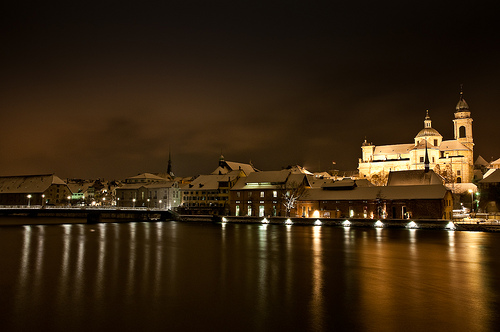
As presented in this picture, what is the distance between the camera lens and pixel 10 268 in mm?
24109

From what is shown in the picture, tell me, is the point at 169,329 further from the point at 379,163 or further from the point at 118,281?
the point at 379,163

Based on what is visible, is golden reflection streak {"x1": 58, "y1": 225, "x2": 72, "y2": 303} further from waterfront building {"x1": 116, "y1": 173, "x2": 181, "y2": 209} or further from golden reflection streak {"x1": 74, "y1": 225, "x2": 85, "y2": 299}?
waterfront building {"x1": 116, "y1": 173, "x2": 181, "y2": 209}

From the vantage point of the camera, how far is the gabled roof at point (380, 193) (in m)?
61.1

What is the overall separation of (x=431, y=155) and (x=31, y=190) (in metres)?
118

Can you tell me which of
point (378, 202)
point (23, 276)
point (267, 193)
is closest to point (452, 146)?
point (378, 202)

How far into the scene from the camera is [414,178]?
238ft

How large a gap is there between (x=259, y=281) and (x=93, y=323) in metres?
9.13

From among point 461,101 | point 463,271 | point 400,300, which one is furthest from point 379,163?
point 400,300

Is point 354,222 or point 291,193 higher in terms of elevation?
point 291,193

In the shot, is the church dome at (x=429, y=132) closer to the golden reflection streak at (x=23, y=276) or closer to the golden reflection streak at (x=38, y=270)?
the golden reflection streak at (x=38, y=270)

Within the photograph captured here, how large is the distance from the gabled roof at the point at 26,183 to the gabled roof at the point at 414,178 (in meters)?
92.1

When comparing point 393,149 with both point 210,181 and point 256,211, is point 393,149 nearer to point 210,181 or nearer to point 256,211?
point 210,181

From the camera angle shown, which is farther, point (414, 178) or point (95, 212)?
point (95, 212)

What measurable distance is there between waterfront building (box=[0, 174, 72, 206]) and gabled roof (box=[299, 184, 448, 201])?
240 ft
